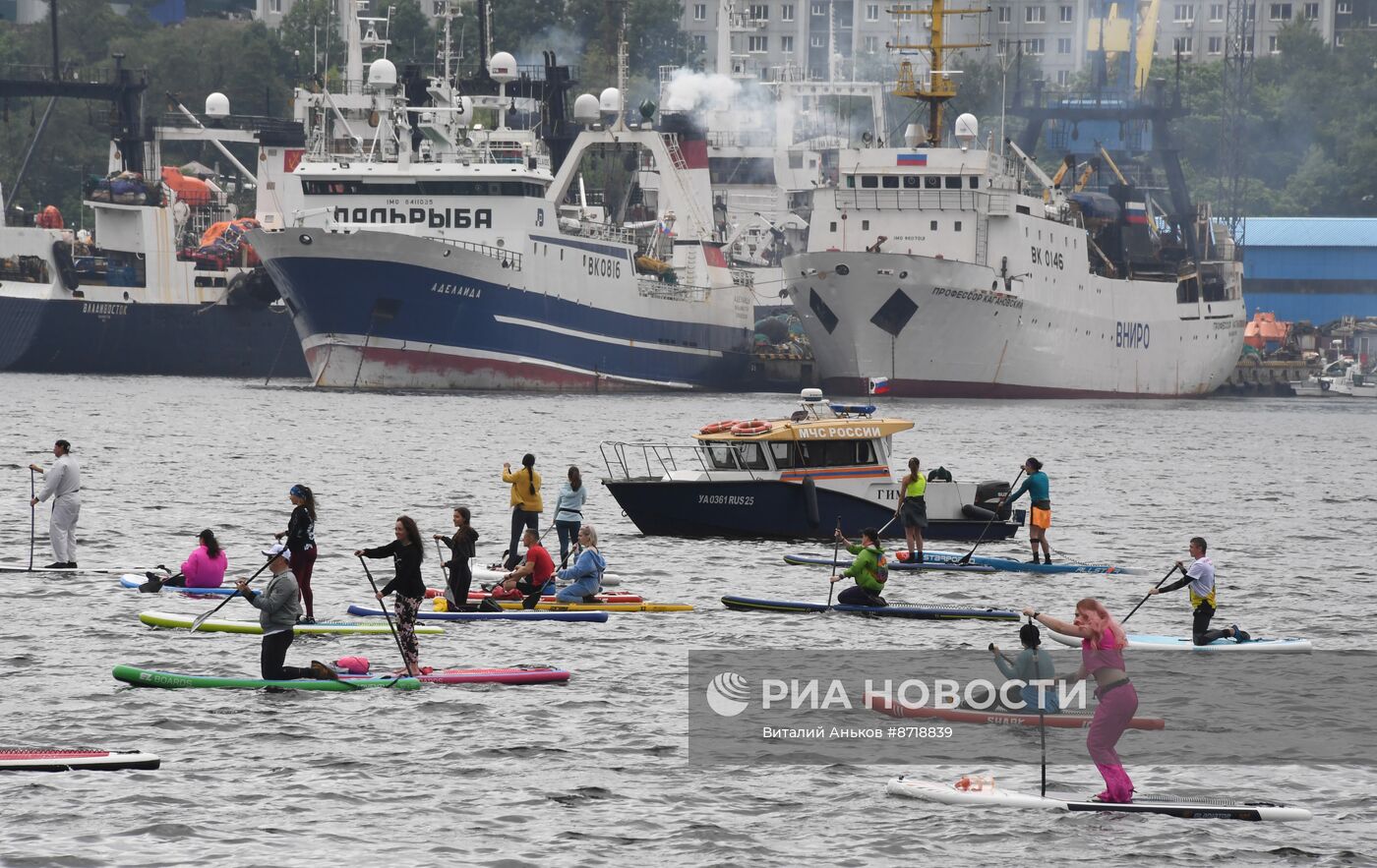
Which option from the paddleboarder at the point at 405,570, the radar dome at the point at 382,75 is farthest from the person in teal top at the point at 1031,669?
the radar dome at the point at 382,75

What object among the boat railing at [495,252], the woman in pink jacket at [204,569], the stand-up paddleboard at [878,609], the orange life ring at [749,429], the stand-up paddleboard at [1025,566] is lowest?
the stand-up paddleboard at [1025,566]

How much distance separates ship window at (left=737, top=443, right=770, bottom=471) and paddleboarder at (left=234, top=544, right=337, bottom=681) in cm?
1606

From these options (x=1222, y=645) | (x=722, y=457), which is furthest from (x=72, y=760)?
(x=722, y=457)

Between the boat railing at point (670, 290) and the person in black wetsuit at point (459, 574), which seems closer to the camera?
the person in black wetsuit at point (459, 574)

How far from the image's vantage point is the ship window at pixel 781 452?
41.1 m

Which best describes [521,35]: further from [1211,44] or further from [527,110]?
[1211,44]

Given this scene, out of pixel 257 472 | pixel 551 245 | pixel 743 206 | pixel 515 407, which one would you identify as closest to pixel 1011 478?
pixel 257 472

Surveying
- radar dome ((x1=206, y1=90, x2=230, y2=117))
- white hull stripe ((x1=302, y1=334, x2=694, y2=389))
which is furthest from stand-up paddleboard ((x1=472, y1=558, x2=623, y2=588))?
radar dome ((x1=206, y1=90, x2=230, y2=117))

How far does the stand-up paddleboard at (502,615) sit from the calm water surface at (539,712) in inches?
10.2

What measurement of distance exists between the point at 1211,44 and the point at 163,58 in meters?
90.9

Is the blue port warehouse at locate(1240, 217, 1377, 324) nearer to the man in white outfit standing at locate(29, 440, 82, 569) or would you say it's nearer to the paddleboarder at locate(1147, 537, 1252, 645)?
the paddleboarder at locate(1147, 537, 1252, 645)

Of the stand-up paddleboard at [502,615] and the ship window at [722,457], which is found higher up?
the ship window at [722,457]

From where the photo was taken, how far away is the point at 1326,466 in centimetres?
7419

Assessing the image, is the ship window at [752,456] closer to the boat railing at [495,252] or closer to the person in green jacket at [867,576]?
the person in green jacket at [867,576]
